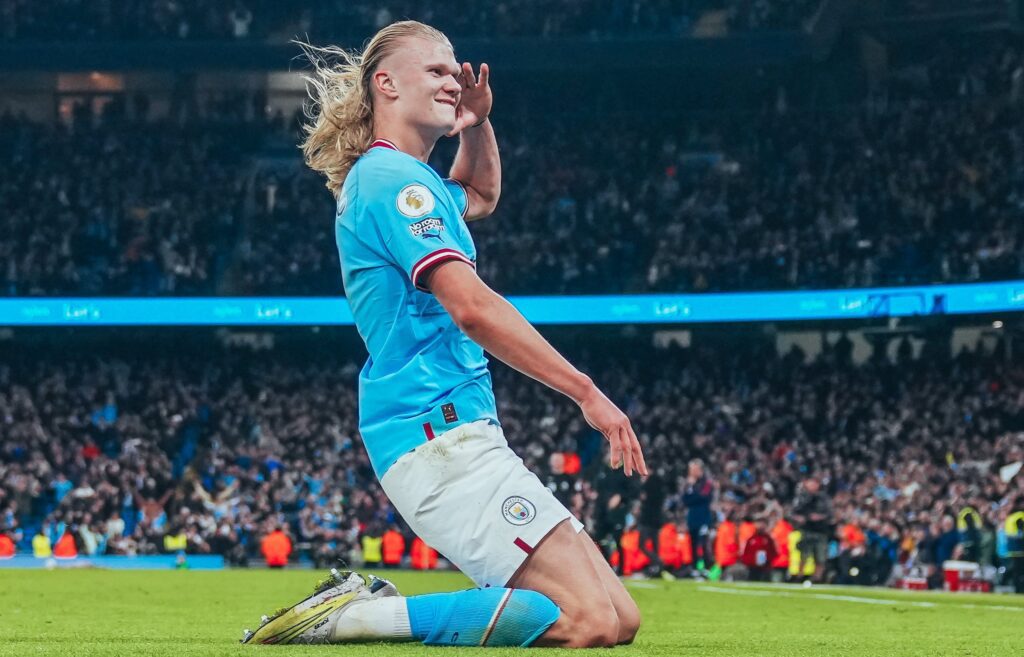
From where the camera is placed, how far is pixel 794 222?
33.0 meters

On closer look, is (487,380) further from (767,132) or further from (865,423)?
(767,132)

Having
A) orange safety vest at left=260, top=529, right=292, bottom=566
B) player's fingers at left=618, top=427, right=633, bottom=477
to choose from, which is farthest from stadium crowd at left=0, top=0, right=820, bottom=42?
player's fingers at left=618, top=427, right=633, bottom=477

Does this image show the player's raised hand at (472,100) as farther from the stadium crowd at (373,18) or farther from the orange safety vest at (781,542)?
the stadium crowd at (373,18)

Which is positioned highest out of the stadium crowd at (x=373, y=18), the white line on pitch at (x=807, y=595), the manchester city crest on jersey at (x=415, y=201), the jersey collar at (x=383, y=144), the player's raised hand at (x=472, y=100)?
the stadium crowd at (x=373, y=18)

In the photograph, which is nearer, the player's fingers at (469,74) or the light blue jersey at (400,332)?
the light blue jersey at (400,332)

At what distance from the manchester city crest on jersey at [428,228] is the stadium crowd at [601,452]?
18.6 m

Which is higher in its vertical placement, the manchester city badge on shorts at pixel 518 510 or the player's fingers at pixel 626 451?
the player's fingers at pixel 626 451

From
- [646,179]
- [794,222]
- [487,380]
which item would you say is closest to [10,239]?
[646,179]

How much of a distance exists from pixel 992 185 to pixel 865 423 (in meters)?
5.92

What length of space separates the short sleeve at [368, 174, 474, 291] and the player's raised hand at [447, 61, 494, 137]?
2.53 feet

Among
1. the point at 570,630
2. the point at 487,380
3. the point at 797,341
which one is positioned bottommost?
the point at 797,341

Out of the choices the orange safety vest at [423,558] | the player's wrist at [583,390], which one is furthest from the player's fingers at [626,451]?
the orange safety vest at [423,558]

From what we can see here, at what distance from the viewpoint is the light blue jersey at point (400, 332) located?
4969 mm

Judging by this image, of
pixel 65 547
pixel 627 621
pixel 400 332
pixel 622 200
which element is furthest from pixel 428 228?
pixel 622 200
